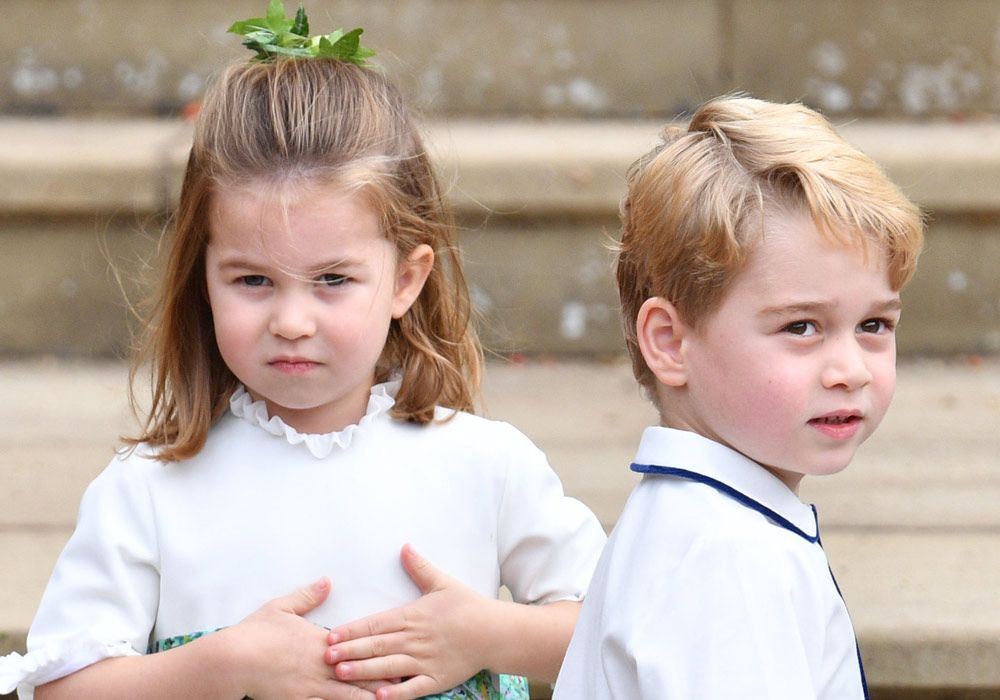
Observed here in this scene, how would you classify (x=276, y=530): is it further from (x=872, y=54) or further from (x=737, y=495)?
(x=872, y=54)

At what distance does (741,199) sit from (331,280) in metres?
0.54

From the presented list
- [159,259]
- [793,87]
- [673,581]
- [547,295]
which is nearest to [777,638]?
[673,581]

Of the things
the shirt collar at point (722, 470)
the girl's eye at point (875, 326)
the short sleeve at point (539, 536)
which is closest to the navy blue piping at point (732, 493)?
the shirt collar at point (722, 470)

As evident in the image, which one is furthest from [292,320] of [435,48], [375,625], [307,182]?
[435,48]

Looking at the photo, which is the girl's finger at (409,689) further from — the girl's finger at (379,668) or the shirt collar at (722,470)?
the shirt collar at (722,470)

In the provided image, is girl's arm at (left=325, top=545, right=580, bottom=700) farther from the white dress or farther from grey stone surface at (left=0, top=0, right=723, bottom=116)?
grey stone surface at (left=0, top=0, right=723, bottom=116)

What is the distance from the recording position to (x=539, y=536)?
1.91 meters

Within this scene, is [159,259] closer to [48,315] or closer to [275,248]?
[275,248]

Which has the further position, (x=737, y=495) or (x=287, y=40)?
(x=287, y=40)

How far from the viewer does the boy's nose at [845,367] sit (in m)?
1.48

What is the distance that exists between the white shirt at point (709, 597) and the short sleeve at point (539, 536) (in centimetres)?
32

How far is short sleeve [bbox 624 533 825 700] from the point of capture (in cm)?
138

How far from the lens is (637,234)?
1612mm

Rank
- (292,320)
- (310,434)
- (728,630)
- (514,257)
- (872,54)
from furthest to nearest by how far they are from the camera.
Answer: (872,54) → (514,257) → (310,434) → (292,320) → (728,630)
